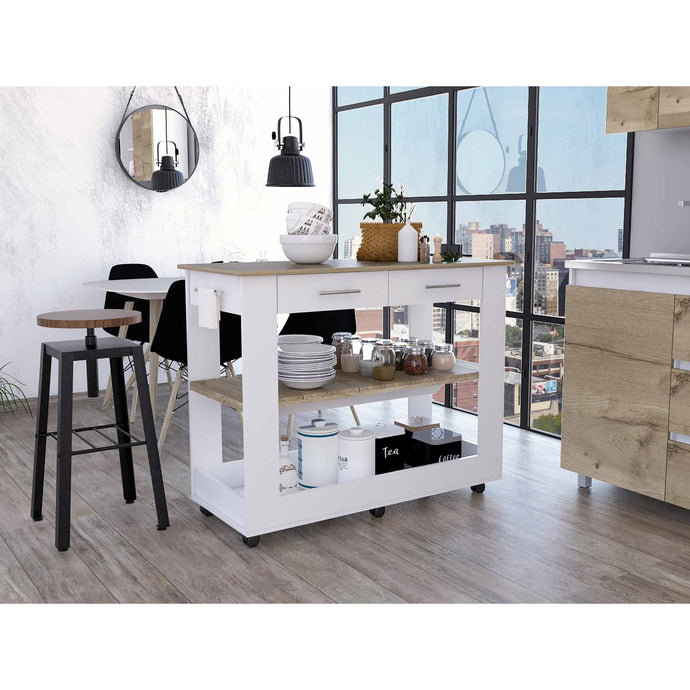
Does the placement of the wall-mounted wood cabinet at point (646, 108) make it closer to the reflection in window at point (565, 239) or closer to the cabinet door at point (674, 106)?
the cabinet door at point (674, 106)

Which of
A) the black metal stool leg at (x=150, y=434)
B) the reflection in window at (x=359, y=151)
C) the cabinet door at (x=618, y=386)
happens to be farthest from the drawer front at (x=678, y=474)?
the reflection in window at (x=359, y=151)

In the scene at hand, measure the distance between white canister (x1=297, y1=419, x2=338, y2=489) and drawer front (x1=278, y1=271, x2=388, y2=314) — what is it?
0.49 meters

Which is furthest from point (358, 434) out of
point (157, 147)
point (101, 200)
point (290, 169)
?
point (157, 147)

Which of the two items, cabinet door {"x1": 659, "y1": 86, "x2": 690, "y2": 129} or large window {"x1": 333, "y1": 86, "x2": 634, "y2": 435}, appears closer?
cabinet door {"x1": 659, "y1": 86, "x2": 690, "y2": 129}

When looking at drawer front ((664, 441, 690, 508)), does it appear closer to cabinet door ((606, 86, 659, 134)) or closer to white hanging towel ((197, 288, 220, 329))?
cabinet door ((606, 86, 659, 134))

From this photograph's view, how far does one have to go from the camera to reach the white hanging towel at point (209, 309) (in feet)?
9.51

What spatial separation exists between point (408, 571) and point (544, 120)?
8.71 ft

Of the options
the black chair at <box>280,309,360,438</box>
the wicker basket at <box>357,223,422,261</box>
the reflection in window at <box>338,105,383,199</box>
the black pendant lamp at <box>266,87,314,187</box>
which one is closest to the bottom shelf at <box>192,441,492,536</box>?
the wicker basket at <box>357,223,422,261</box>

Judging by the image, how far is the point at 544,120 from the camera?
14.2 ft

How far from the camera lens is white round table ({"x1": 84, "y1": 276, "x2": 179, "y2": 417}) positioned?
4.41 meters

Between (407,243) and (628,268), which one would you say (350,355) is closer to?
(407,243)

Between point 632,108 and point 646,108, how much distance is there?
0.23ft

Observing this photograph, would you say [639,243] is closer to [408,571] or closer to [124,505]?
[408,571]

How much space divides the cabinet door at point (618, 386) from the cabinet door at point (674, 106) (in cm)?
68
